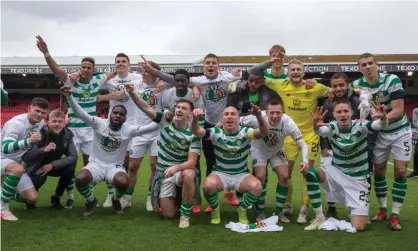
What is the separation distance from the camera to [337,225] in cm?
440

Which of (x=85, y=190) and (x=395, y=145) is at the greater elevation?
(x=395, y=145)

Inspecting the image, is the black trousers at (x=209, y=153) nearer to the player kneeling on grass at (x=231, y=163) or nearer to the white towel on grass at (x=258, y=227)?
the player kneeling on grass at (x=231, y=163)

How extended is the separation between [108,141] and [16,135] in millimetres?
1053

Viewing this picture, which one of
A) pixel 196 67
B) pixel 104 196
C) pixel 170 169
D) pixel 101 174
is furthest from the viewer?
pixel 196 67

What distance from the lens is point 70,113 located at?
5.99 metres

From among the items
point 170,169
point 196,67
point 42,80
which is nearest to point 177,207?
point 170,169

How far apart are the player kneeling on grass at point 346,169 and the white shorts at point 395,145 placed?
0.85 ft

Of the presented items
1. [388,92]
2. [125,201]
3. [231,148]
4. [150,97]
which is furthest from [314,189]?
[150,97]

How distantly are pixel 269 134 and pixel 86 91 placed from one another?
9.27ft

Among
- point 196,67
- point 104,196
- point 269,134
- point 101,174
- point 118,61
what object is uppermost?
point 196,67

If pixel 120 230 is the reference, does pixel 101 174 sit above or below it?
above

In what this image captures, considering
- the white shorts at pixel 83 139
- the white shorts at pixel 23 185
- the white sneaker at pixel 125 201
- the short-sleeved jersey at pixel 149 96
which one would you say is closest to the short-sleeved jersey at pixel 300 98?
the short-sleeved jersey at pixel 149 96

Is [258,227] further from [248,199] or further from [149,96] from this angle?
[149,96]

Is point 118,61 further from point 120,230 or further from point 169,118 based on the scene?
point 120,230
